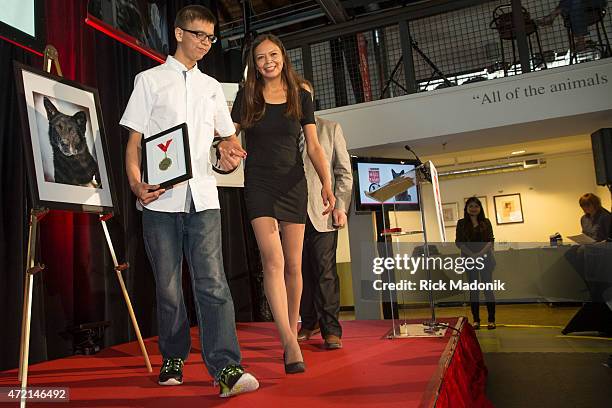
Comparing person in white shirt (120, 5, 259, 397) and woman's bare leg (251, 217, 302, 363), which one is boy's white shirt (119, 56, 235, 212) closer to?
person in white shirt (120, 5, 259, 397)

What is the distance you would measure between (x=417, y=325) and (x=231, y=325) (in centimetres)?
181

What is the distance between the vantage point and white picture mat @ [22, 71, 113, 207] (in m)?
1.84

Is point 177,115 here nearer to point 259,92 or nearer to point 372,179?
point 259,92

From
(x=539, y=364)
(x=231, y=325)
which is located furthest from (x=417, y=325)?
(x=231, y=325)

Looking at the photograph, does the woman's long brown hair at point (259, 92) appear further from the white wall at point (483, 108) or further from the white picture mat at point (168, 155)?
the white wall at point (483, 108)

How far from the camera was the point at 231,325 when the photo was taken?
166 centimetres

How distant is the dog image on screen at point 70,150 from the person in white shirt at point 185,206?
13.8 inches

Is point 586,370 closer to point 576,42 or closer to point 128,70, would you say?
point 128,70

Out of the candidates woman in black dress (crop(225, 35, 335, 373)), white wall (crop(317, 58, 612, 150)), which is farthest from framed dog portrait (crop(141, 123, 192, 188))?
white wall (crop(317, 58, 612, 150))

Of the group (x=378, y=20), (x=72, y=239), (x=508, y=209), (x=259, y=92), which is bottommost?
(x=72, y=239)

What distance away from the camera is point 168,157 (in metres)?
1.62

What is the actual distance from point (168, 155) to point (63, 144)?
64 centimetres

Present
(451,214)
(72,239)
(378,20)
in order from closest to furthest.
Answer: (72,239)
(378,20)
(451,214)
